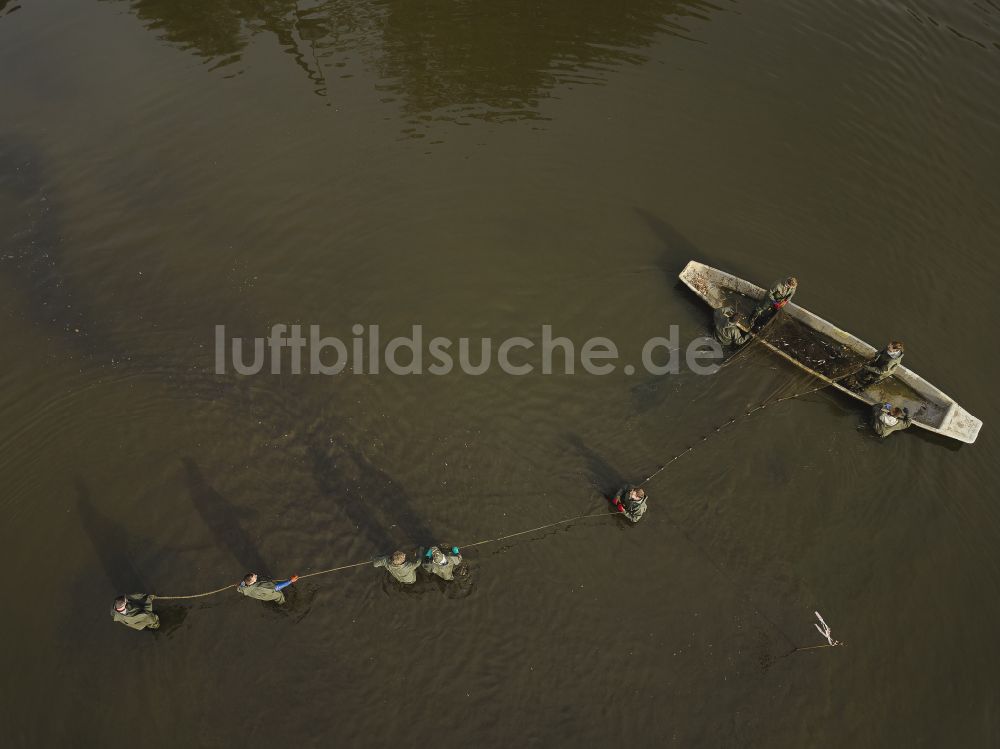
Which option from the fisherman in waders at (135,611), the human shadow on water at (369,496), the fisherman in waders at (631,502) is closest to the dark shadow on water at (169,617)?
the fisherman in waders at (135,611)

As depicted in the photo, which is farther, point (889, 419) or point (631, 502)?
point (889, 419)

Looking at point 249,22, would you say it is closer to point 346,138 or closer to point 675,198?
point 346,138

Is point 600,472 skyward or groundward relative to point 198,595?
skyward

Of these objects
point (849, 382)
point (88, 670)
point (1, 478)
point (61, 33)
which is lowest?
point (88, 670)

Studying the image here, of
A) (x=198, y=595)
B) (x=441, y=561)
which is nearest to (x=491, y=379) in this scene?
(x=441, y=561)

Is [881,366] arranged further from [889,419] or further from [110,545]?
[110,545]

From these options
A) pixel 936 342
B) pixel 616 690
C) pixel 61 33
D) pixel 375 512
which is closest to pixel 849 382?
pixel 936 342

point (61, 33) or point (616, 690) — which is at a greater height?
point (61, 33)

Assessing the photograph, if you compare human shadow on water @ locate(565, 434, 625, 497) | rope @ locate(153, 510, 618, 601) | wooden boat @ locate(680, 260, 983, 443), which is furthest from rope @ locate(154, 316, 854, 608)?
human shadow on water @ locate(565, 434, 625, 497)
